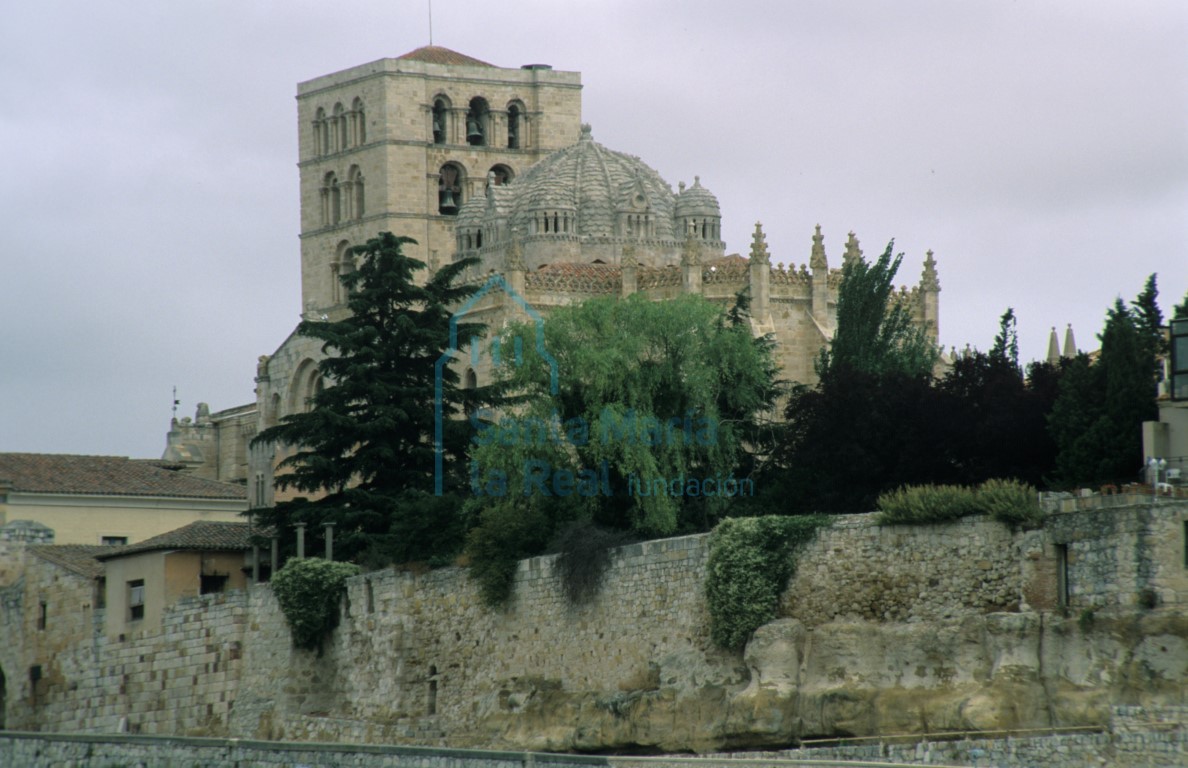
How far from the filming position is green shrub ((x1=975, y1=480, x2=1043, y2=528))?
1491 inches

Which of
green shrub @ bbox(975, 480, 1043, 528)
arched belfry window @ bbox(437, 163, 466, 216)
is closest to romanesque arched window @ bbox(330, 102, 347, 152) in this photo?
arched belfry window @ bbox(437, 163, 466, 216)

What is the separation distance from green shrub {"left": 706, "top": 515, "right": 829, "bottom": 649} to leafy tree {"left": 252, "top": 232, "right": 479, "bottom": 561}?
496 inches

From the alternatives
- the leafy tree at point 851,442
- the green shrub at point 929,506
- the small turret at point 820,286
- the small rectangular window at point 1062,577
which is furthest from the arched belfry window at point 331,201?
the small rectangular window at point 1062,577

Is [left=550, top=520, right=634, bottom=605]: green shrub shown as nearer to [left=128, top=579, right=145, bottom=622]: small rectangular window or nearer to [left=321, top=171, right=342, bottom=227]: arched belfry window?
[left=128, top=579, right=145, bottom=622]: small rectangular window

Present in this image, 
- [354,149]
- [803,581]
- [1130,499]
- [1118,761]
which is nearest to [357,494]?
[803,581]

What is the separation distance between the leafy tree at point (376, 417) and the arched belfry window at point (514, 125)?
1942 inches

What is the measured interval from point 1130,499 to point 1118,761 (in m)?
5.96

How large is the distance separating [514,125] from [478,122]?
1.48m

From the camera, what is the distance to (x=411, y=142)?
105 metres

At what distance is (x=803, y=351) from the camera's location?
7744 centimetres

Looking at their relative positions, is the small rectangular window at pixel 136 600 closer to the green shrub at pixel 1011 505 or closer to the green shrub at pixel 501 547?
the green shrub at pixel 501 547

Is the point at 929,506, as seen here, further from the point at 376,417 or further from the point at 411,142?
the point at 411,142

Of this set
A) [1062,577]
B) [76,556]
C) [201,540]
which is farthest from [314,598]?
[1062,577]

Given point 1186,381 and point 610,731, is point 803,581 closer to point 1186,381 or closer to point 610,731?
point 610,731
